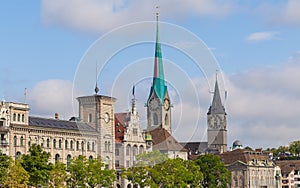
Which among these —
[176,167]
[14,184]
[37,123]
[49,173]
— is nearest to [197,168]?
[176,167]

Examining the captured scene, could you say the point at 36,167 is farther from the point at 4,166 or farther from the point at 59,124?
the point at 59,124

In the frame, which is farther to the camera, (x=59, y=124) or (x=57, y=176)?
(x=59, y=124)

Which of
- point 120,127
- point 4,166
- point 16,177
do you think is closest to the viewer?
point 16,177

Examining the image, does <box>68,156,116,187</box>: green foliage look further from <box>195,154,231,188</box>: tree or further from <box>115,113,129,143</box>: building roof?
<box>195,154,231,188</box>: tree

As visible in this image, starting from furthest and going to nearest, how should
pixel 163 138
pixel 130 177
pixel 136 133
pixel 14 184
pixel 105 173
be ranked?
pixel 163 138, pixel 136 133, pixel 130 177, pixel 105 173, pixel 14 184

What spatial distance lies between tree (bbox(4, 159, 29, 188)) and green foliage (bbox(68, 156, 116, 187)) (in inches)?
772

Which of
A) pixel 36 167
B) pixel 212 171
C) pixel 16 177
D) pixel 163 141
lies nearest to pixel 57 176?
pixel 36 167

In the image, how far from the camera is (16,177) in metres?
113

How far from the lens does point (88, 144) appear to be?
534 feet

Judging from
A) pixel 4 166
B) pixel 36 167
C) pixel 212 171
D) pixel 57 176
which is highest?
pixel 4 166

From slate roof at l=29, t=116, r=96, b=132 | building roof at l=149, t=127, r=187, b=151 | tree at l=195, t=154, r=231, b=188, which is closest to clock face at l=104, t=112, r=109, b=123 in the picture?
slate roof at l=29, t=116, r=96, b=132

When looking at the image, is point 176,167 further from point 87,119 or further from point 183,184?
point 87,119

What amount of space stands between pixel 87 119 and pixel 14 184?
55.3m

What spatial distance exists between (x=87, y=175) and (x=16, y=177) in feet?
77.5
